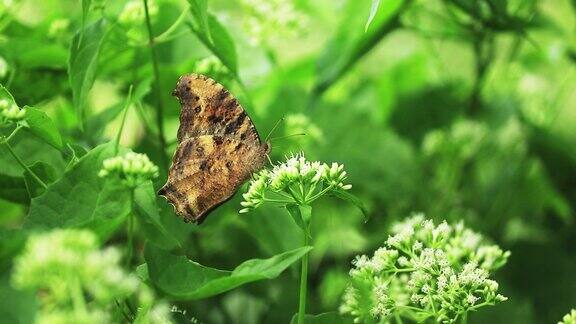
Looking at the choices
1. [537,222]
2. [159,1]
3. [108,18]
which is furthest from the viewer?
[537,222]

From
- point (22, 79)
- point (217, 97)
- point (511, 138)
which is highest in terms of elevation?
point (511, 138)

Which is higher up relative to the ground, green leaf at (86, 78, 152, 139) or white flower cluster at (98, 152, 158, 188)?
green leaf at (86, 78, 152, 139)

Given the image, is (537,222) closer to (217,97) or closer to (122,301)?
(217,97)

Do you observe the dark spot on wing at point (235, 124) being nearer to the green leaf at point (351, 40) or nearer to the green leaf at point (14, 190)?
the green leaf at point (14, 190)

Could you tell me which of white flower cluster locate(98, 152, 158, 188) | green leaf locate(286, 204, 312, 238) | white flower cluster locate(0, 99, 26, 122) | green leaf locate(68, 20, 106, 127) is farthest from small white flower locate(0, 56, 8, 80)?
green leaf locate(286, 204, 312, 238)

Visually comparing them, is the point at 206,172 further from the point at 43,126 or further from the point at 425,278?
the point at 425,278

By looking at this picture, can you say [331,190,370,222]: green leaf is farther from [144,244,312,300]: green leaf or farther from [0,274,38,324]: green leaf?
[0,274,38,324]: green leaf

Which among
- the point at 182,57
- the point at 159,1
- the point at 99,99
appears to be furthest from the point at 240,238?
the point at 99,99
